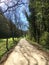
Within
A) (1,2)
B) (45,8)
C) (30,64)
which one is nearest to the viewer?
(30,64)

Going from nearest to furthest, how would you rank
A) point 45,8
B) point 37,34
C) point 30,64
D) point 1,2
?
point 30,64 → point 1,2 → point 45,8 → point 37,34

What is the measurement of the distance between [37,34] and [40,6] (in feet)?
52.6

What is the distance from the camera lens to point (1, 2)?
61.0 feet

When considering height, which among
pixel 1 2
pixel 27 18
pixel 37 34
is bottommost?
pixel 37 34

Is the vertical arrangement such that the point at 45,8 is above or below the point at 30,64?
above

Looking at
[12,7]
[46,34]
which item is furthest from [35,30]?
[12,7]

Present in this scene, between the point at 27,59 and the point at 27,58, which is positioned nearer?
the point at 27,59

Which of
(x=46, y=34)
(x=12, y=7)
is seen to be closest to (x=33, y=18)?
(x=46, y=34)

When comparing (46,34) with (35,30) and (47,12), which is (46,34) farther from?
(35,30)

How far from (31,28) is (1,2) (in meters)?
28.4

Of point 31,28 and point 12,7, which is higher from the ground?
point 12,7

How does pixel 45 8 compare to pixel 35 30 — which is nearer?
pixel 45 8

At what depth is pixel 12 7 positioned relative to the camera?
1927 cm

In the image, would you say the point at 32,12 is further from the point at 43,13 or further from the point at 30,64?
the point at 30,64
